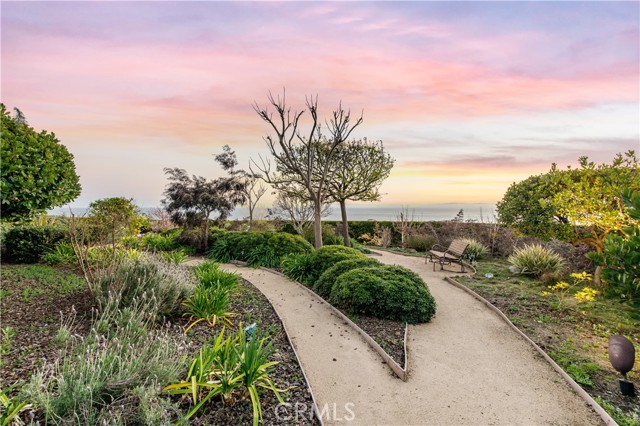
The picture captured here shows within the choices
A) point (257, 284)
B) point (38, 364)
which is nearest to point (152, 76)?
point (257, 284)

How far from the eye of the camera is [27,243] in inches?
333

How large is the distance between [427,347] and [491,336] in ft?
3.98

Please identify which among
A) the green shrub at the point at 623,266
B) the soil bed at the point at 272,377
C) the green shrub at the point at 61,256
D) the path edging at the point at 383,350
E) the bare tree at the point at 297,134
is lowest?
the path edging at the point at 383,350

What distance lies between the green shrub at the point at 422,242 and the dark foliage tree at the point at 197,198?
857 centimetres

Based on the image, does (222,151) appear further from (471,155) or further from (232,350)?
(232,350)

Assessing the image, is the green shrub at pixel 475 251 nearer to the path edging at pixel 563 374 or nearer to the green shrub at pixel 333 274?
the path edging at pixel 563 374

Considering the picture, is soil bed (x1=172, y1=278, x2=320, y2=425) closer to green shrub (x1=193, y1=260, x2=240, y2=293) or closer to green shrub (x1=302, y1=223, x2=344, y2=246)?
green shrub (x1=193, y1=260, x2=240, y2=293)

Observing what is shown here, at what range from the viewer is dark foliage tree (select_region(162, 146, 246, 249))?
12.9 metres

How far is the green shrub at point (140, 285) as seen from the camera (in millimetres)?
4492

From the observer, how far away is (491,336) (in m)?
4.91

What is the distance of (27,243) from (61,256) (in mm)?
1319

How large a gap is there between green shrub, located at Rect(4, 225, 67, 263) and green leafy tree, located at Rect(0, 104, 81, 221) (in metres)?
3.70

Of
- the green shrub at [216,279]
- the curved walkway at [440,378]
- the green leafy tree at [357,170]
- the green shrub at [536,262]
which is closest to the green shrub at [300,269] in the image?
the green shrub at [216,279]

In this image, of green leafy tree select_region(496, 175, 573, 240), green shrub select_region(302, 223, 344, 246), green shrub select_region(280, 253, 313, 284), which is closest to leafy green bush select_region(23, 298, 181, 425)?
green shrub select_region(280, 253, 313, 284)
